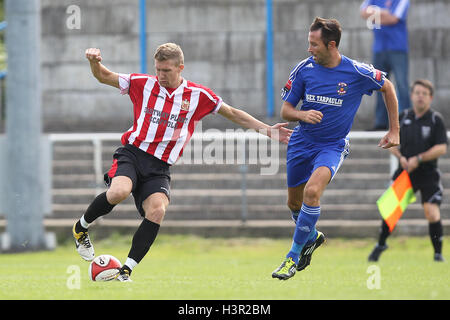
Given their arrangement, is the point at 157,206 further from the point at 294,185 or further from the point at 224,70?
the point at 224,70

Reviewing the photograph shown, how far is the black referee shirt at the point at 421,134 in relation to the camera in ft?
35.7

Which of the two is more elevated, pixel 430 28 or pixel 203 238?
pixel 430 28

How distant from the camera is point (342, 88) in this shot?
7.67 meters

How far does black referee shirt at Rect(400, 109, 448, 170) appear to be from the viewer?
10.9 meters

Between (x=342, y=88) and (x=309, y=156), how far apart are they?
0.67 metres

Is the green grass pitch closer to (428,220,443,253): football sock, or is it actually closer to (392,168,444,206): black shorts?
(428,220,443,253): football sock

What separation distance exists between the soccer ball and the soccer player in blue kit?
4.38ft

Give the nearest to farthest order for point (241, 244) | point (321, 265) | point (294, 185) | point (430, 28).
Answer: point (294, 185)
point (321, 265)
point (241, 244)
point (430, 28)

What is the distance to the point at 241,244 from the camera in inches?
498

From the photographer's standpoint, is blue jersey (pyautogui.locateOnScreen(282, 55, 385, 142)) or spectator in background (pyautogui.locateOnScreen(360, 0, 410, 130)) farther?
spectator in background (pyautogui.locateOnScreen(360, 0, 410, 130))

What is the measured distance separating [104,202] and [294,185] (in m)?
1.79

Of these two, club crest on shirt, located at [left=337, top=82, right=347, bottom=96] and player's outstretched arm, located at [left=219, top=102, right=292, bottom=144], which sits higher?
club crest on shirt, located at [left=337, top=82, right=347, bottom=96]

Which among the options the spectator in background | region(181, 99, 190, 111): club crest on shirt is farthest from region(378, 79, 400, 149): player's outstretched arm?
the spectator in background
